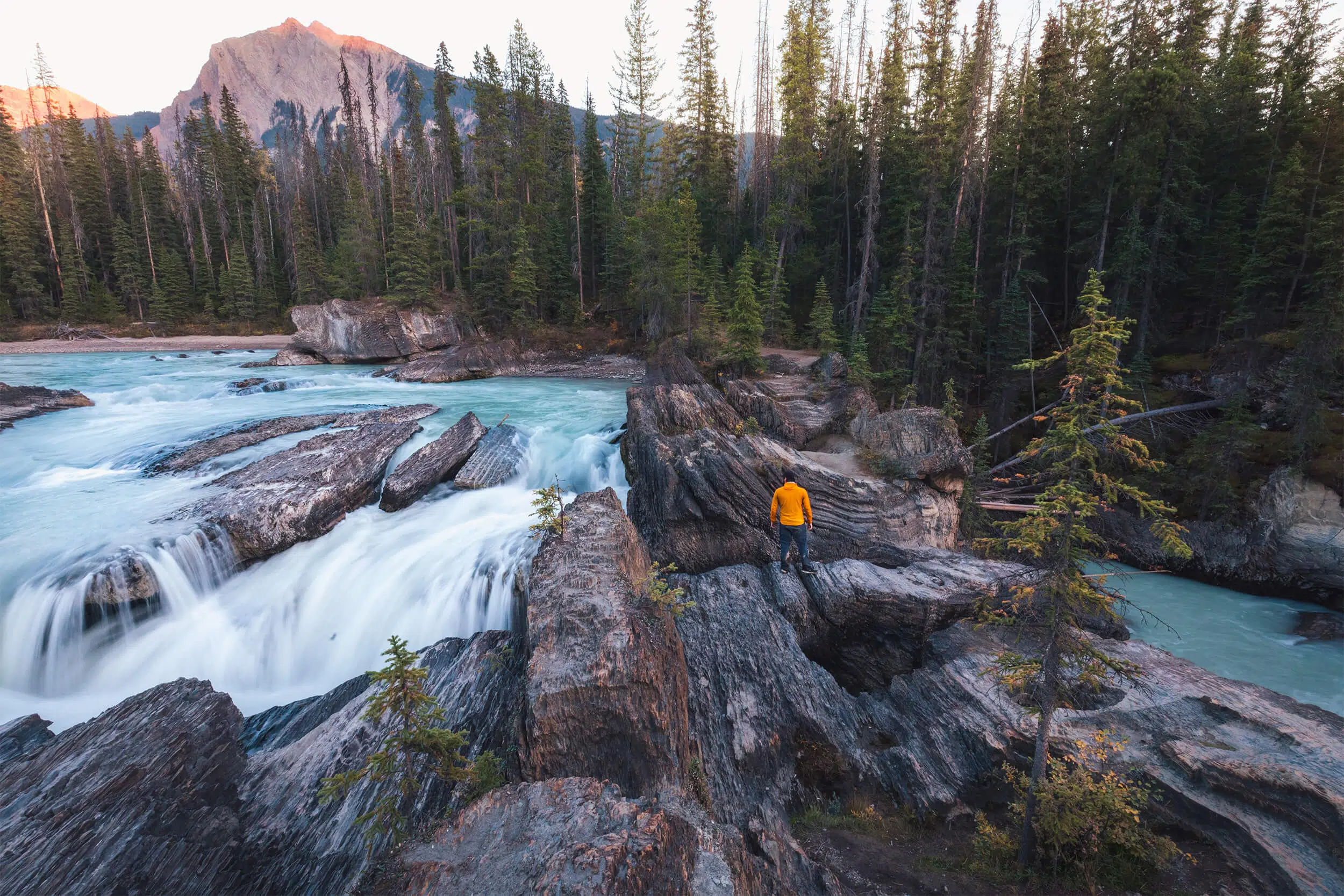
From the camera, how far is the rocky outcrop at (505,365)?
36.2 metres

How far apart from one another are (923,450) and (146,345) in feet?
200

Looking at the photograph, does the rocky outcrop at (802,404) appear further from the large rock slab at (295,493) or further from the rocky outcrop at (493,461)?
the large rock slab at (295,493)

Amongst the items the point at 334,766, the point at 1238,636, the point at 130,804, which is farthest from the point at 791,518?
the point at 1238,636

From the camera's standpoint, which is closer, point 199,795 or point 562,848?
point 562,848

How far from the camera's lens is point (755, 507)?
12719 millimetres

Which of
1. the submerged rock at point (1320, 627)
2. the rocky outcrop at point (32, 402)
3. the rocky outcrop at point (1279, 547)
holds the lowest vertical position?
the submerged rock at point (1320, 627)

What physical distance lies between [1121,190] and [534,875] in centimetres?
3152

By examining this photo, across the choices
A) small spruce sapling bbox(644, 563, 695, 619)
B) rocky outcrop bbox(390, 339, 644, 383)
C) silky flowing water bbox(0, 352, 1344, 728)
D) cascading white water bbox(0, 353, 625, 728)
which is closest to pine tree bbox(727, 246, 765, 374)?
silky flowing water bbox(0, 352, 1344, 728)

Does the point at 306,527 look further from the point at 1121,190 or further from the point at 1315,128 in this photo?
the point at 1315,128

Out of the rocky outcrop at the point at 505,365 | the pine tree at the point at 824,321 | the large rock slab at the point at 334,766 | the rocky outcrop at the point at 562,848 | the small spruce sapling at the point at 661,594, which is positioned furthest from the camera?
the rocky outcrop at the point at 505,365

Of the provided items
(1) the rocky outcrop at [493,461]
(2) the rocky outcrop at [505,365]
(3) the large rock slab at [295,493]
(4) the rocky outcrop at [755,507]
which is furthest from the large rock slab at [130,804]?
(2) the rocky outcrop at [505,365]

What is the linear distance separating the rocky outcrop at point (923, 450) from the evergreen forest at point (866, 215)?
188 inches

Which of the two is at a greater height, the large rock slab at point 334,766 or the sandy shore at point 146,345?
the sandy shore at point 146,345

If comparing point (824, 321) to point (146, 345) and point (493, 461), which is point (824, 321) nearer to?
point (493, 461)
